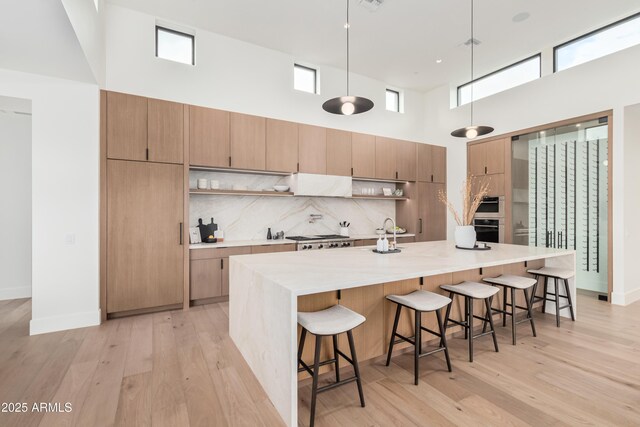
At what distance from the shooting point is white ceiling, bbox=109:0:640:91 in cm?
385

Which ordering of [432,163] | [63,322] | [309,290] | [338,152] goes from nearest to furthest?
[309,290] → [63,322] → [338,152] → [432,163]

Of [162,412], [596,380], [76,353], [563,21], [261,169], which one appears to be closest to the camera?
[162,412]

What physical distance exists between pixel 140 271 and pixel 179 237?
574 mm

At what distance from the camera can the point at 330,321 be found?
73.8 inches

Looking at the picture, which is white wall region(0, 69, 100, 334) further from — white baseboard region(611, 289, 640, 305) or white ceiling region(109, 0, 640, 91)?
white baseboard region(611, 289, 640, 305)

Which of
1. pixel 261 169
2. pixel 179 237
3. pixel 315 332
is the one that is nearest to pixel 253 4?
pixel 261 169

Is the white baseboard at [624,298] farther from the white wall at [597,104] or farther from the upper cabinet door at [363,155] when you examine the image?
the upper cabinet door at [363,155]

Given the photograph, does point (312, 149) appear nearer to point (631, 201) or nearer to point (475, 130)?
point (475, 130)

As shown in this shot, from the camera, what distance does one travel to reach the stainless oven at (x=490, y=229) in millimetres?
5309

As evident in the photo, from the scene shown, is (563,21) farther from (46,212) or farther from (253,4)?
(46,212)

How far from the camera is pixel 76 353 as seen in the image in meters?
2.66

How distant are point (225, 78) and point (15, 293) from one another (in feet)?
14.0

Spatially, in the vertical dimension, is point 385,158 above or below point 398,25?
below

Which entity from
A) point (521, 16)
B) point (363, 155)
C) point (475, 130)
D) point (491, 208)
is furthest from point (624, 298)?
point (363, 155)
